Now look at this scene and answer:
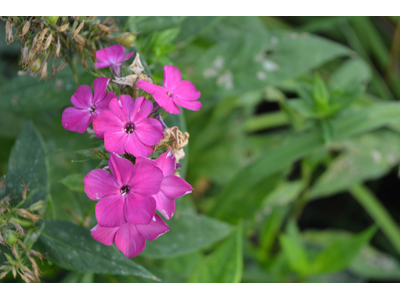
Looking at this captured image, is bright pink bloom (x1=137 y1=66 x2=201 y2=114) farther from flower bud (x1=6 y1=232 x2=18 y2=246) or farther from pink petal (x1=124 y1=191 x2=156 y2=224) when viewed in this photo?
flower bud (x1=6 y1=232 x2=18 y2=246)

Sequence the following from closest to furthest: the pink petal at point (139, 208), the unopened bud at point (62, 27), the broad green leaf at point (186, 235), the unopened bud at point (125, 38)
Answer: the pink petal at point (139, 208), the unopened bud at point (62, 27), the unopened bud at point (125, 38), the broad green leaf at point (186, 235)

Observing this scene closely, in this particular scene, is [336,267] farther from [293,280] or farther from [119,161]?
[119,161]

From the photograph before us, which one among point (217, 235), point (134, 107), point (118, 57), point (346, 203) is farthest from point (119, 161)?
point (346, 203)

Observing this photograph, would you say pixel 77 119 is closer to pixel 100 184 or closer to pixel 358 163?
pixel 100 184

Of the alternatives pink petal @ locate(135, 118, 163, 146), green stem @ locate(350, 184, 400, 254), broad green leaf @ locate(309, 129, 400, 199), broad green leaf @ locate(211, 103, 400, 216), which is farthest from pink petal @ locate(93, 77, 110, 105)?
green stem @ locate(350, 184, 400, 254)

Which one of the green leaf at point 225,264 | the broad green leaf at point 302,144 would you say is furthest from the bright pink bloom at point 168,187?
the broad green leaf at point 302,144

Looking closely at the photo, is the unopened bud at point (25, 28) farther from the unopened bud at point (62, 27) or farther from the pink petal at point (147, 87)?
the pink petal at point (147, 87)

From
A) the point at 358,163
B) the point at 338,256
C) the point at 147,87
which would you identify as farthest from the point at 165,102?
the point at 358,163
